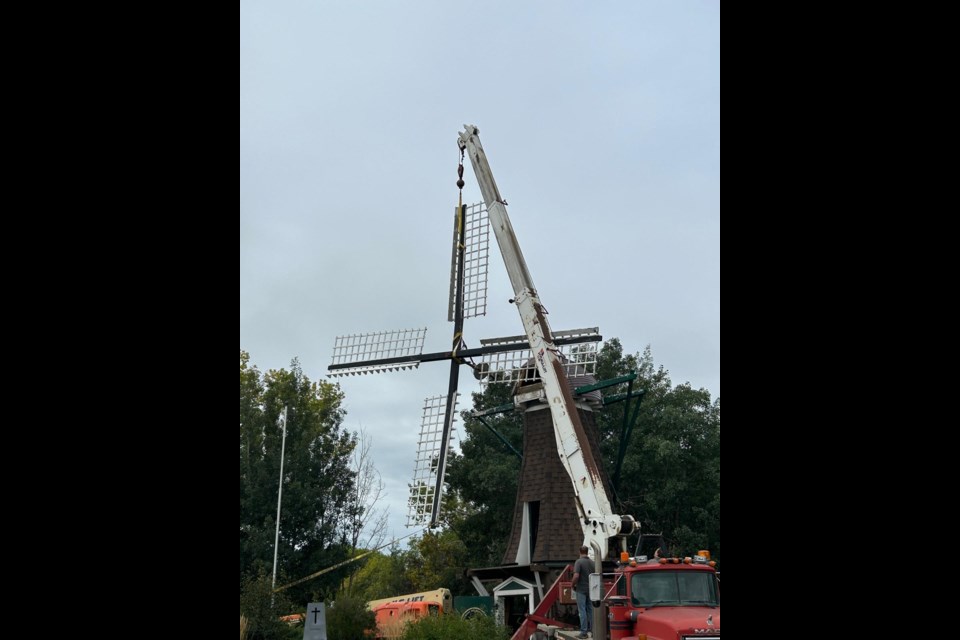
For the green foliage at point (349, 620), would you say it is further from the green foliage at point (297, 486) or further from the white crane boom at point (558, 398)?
the green foliage at point (297, 486)

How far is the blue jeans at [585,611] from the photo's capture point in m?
9.93

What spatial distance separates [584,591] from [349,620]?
17.6 feet

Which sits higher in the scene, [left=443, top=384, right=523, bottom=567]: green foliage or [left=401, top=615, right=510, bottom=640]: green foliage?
[left=443, top=384, right=523, bottom=567]: green foliage

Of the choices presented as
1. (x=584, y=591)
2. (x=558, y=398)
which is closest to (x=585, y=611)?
(x=584, y=591)

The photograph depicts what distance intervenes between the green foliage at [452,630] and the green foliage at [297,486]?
7660 millimetres

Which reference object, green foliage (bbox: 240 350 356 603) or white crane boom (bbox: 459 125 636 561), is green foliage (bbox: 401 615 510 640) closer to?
white crane boom (bbox: 459 125 636 561)

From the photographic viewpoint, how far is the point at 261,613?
14039mm

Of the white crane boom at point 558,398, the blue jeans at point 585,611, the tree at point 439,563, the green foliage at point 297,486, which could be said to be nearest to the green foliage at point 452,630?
the white crane boom at point 558,398

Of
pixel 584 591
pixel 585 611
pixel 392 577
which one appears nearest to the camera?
pixel 585 611

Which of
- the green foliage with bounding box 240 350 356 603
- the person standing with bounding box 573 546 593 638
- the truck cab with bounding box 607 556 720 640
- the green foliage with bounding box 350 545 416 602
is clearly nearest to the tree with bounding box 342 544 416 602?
the green foliage with bounding box 350 545 416 602

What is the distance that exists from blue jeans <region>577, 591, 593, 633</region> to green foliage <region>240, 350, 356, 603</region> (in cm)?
1152

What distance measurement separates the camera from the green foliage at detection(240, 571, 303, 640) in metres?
13.9

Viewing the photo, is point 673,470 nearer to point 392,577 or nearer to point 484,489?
point 484,489
